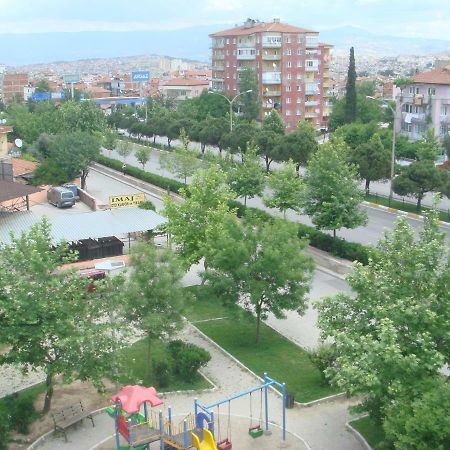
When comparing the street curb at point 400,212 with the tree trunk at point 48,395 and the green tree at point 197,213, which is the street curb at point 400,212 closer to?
the green tree at point 197,213

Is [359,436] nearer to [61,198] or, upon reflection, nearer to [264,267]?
[264,267]

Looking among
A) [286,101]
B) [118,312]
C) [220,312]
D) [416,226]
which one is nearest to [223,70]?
[286,101]

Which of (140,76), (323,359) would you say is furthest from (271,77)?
(323,359)

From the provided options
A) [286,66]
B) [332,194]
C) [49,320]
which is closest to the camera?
[49,320]

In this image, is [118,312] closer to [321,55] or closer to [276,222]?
[276,222]

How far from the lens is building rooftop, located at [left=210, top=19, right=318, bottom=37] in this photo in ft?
287

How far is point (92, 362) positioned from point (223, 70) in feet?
274

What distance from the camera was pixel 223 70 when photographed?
96.6 m

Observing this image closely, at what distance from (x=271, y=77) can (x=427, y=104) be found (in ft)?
79.8

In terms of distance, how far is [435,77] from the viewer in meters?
68.5

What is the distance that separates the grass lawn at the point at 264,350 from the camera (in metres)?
19.9

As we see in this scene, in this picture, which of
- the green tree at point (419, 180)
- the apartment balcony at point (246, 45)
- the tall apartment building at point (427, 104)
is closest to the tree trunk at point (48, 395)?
the green tree at point (419, 180)

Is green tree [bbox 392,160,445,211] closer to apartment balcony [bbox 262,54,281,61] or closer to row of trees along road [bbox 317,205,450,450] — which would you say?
row of trees along road [bbox 317,205,450,450]

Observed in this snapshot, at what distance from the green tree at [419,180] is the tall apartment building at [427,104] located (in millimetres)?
29193
